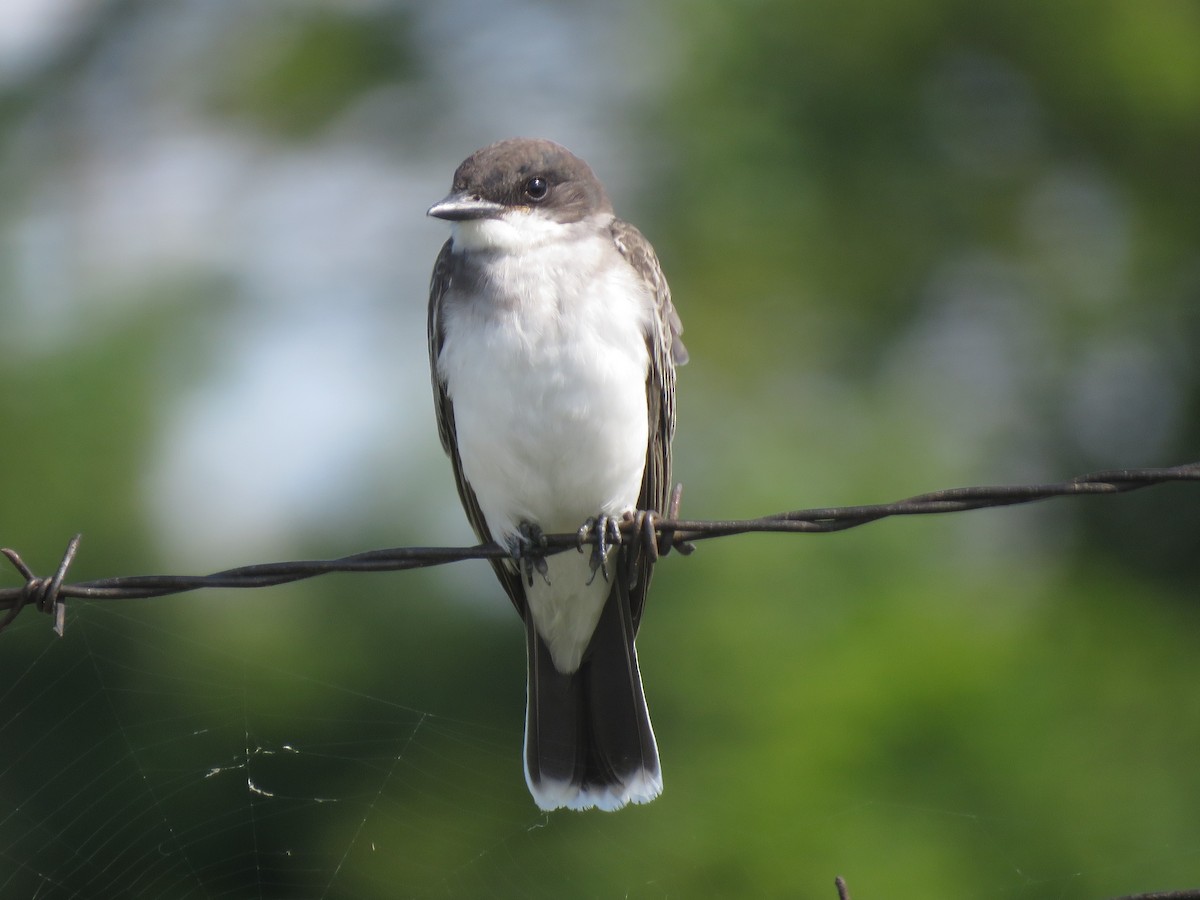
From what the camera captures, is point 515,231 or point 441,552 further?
point 515,231

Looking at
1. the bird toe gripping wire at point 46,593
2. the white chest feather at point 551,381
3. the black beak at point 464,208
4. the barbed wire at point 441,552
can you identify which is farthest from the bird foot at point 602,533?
the bird toe gripping wire at point 46,593

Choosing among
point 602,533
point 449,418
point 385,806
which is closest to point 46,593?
point 602,533

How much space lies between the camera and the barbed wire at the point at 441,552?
301cm

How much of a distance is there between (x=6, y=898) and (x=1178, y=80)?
352 inches

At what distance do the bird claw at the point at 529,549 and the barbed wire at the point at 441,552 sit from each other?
3.61 feet

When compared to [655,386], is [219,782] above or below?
below

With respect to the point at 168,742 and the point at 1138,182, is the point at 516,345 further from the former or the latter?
the point at 1138,182

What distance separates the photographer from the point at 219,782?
605 cm

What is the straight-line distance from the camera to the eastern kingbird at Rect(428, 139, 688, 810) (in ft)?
14.3

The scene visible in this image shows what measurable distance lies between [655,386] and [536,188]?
78 cm

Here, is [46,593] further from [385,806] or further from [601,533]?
[385,806]

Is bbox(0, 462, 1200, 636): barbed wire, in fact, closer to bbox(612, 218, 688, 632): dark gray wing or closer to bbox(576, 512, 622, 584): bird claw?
bbox(576, 512, 622, 584): bird claw

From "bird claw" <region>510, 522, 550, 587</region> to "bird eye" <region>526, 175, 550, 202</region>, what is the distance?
1083 millimetres

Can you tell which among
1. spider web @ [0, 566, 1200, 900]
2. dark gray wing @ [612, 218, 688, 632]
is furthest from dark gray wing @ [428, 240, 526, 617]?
spider web @ [0, 566, 1200, 900]
